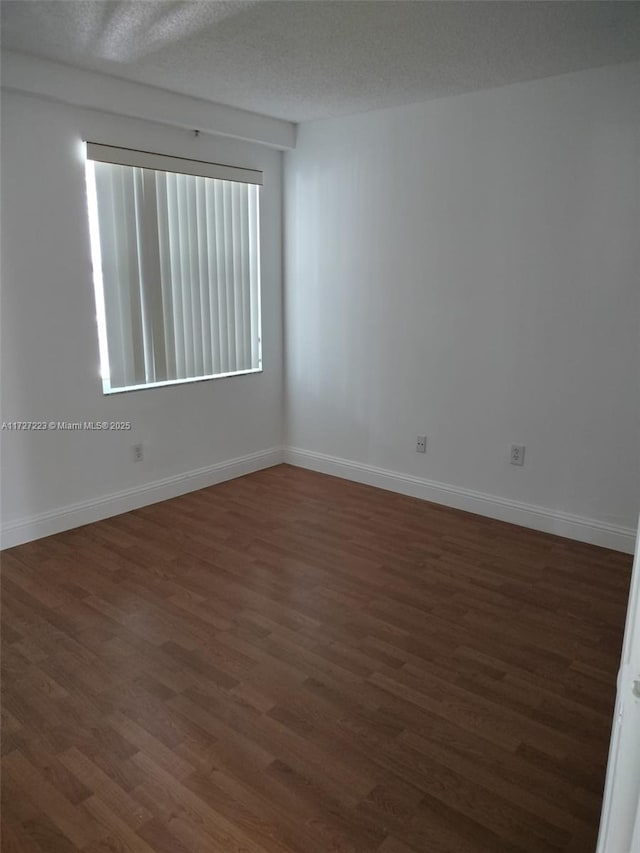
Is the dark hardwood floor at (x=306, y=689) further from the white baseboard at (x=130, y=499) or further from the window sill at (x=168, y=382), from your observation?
the window sill at (x=168, y=382)

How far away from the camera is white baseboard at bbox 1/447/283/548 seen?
3.36 meters

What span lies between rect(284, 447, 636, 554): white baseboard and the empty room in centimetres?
2

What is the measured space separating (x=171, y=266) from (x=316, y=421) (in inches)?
61.6

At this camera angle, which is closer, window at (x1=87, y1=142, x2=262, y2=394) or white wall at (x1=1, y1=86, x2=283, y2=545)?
white wall at (x1=1, y1=86, x2=283, y2=545)

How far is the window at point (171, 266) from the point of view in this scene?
3.50 m

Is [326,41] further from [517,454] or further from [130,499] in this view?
[130,499]

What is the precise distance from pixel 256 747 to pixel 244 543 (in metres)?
1.53

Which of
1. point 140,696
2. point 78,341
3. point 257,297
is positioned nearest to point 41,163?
point 78,341

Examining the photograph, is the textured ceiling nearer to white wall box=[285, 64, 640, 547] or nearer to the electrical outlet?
white wall box=[285, 64, 640, 547]

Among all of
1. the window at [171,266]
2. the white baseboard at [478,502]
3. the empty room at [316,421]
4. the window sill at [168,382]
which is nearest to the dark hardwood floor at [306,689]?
the empty room at [316,421]

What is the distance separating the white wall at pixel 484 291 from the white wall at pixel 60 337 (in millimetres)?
947

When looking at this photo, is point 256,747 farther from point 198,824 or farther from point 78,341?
point 78,341

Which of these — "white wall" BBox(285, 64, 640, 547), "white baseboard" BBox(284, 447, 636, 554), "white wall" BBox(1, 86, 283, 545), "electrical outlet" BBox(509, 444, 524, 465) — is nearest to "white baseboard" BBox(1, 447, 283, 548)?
"white wall" BBox(1, 86, 283, 545)

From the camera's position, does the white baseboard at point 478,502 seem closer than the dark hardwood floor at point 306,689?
No
